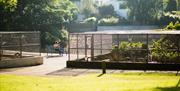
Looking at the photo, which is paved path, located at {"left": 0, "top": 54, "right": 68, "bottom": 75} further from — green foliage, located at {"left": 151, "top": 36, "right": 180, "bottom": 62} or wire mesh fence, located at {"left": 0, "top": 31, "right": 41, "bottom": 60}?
green foliage, located at {"left": 151, "top": 36, "right": 180, "bottom": 62}

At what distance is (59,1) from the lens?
68.4 m

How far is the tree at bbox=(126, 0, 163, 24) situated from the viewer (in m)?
91.0

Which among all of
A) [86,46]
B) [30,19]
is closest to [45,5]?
[30,19]

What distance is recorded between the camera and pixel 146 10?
302 feet

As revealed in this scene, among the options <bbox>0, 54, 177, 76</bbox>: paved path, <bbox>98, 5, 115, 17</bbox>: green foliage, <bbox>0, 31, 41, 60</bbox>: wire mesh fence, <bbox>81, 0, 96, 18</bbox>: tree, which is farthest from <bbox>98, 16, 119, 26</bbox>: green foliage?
<bbox>0, 54, 177, 76</bbox>: paved path

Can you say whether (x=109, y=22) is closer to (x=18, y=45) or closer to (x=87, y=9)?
(x=87, y=9)

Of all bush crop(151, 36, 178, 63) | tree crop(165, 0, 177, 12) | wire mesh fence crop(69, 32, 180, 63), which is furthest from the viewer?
tree crop(165, 0, 177, 12)

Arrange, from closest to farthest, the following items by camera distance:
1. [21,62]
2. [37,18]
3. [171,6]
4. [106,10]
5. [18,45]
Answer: [21,62] < [18,45] < [37,18] < [171,6] < [106,10]

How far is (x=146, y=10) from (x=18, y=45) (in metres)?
A: 61.1

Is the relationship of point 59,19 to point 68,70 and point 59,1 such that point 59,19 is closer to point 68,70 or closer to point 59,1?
point 59,1

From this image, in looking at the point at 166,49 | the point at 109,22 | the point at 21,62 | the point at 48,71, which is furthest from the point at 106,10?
the point at 48,71

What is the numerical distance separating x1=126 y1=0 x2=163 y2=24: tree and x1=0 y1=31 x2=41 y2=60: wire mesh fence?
57781 mm

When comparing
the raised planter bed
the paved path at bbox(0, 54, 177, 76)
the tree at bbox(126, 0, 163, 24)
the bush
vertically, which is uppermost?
the tree at bbox(126, 0, 163, 24)

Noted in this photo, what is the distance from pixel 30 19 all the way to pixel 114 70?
37112 millimetres
